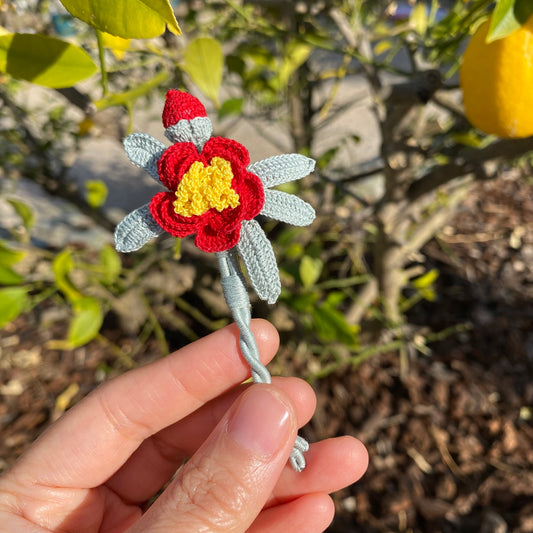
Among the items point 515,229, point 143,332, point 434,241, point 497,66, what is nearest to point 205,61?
point 497,66

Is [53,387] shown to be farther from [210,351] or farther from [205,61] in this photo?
[205,61]

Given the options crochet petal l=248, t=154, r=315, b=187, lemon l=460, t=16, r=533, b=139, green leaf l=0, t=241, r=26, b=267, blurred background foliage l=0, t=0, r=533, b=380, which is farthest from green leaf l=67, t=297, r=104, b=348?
lemon l=460, t=16, r=533, b=139

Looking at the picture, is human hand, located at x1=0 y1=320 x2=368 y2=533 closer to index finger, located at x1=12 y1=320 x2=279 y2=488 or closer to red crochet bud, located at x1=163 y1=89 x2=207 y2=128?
index finger, located at x1=12 y1=320 x2=279 y2=488

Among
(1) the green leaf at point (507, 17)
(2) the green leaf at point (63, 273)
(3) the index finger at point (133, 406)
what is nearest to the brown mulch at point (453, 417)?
(3) the index finger at point (133, 406)

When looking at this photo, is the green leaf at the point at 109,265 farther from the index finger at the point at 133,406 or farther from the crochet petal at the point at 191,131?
the crochet petal at the point at 191,131

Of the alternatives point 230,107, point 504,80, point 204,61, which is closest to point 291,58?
point 230,107

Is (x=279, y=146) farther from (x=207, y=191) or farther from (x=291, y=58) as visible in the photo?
(x=207, y=191)
